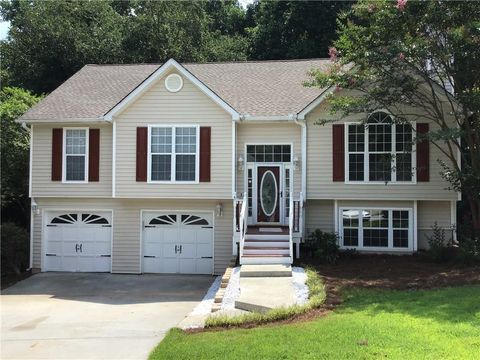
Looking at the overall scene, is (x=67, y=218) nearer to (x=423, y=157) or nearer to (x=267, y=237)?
(x=267, y=237)

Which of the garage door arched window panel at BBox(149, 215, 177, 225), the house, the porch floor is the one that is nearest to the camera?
the porch floor

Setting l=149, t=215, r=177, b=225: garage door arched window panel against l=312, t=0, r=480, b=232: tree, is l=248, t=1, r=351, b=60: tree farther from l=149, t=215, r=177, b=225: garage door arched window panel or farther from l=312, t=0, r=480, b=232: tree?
l=312, t=0, r=480, b=232: tree

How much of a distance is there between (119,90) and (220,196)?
20.7 ft

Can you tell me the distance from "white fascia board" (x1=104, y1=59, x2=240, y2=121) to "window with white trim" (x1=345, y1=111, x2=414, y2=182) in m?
3.90

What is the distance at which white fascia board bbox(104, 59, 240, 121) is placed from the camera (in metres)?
16.1

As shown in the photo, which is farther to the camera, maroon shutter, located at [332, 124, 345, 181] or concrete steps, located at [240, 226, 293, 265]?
maroon shutter, located at [332, 124, 345, 181]

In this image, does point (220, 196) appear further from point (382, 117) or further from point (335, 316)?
point (335, 316)

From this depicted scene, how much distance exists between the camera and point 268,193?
1683 centimetres

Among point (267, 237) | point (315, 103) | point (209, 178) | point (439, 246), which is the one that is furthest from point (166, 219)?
point (439, 246)

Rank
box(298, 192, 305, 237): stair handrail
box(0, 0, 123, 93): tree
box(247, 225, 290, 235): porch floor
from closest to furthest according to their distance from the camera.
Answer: box(298, 192, 305, 237): stair handrail, box(247, 225, 290, 235): porch floor, box(0, 0, 123, 93): tree

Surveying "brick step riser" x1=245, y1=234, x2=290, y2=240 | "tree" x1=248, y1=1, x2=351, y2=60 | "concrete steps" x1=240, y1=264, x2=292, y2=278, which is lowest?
"concrete steps" x1=240, y1=264, x2=292, y2=278

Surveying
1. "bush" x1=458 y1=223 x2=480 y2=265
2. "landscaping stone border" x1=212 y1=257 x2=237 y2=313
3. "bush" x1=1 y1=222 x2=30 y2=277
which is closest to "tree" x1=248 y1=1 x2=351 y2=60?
"bush" x1=1 y1=222 x2=30 y2=277

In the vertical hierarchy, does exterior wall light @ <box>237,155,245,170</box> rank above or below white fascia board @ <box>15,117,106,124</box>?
below

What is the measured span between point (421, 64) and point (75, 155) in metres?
11.6
